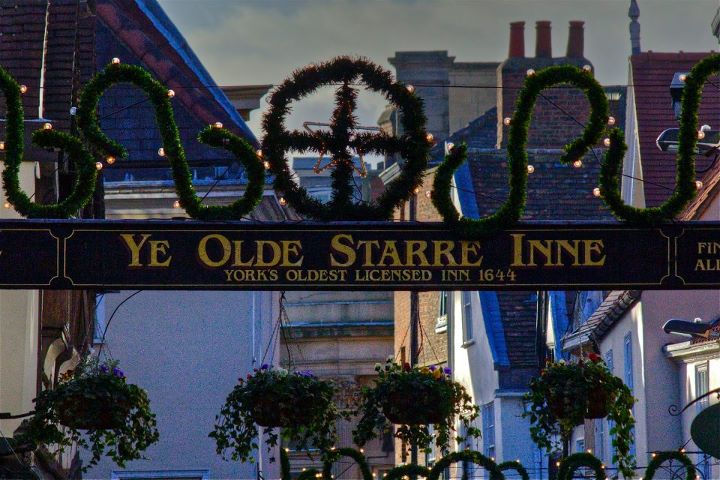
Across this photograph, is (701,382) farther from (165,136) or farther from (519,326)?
(519,326)

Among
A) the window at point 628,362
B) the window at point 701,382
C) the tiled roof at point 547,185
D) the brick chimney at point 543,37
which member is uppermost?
the brick chimney at point 543,37

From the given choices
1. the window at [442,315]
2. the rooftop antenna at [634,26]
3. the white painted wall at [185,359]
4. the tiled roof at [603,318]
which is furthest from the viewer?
the window at [442,315]

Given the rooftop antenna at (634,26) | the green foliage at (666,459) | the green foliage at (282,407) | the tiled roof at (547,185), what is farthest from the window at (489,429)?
the green foliage at (666,459)

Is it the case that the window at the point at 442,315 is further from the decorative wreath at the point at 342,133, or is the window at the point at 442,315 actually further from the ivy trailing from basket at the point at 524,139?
the ivy trailing from basket at the point at 524,139

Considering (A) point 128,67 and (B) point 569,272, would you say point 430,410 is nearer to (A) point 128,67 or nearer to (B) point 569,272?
(B) point 569,272

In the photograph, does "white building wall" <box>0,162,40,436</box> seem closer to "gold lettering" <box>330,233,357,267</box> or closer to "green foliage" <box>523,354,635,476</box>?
"gold lettering" <box>330,233,357,267</box>

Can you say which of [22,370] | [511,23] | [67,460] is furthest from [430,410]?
[511,23]

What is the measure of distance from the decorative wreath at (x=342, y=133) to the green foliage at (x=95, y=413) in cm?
206

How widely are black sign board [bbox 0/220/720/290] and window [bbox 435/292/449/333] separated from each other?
74.7ft

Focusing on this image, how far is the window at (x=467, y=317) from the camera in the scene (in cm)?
3359

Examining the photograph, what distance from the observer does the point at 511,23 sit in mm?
40312

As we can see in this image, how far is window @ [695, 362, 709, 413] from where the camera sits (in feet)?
70.2

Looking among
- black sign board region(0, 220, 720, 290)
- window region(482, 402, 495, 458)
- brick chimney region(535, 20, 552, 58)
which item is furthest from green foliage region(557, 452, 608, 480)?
brick chimney region(535, 20, 552, 58)

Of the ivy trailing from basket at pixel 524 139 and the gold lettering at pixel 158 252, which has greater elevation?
the ivy trailing from basket at pixel 524 139
